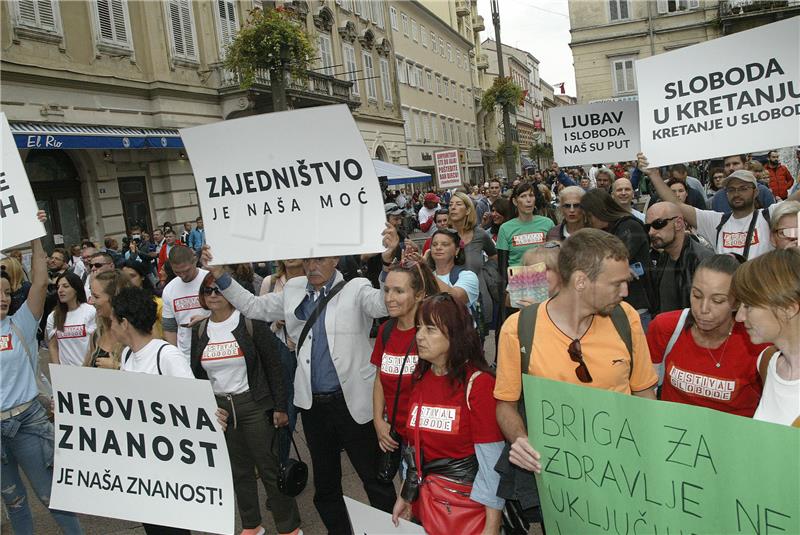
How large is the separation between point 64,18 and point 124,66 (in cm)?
189

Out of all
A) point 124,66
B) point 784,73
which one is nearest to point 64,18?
point 124,66

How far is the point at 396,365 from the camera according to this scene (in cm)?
324

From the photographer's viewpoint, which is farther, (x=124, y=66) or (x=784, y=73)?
(x=124, y=66)

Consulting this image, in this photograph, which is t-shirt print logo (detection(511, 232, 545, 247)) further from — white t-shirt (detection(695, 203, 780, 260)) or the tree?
the tree

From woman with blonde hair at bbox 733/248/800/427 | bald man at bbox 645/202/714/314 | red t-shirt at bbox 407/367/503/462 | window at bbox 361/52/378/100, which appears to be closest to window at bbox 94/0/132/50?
bald man at bbox 645/202/714/314

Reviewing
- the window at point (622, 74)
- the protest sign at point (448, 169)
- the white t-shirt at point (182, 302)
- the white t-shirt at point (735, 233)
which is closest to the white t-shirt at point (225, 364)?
the white t-shirt at point (182, 302)

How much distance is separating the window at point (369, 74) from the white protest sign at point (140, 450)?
30551 millimetres

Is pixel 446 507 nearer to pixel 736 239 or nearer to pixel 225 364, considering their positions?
pixel 225 364

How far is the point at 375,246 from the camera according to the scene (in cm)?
338

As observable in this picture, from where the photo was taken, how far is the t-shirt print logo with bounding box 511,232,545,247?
5688mm

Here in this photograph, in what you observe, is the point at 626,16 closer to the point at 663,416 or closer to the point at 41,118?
the point at 41,118

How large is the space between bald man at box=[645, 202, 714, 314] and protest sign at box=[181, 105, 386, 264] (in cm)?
183

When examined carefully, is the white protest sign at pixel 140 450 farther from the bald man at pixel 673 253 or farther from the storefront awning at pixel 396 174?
the storefront awning at pixel 396 174

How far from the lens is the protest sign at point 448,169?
14.8 meters
